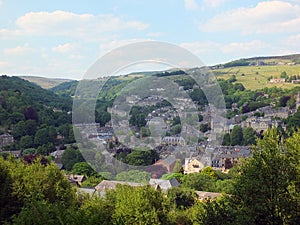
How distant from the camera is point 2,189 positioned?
11203 mm

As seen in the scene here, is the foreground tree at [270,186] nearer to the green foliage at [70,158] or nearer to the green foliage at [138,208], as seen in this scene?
the green foliage at [138,208]

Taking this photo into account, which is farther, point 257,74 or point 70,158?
point 257,74

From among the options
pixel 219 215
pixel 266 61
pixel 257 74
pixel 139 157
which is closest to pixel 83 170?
pixel 139 157

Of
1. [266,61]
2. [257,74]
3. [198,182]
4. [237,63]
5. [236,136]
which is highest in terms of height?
[266,61]

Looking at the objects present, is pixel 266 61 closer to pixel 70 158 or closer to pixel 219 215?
pixel 70 158

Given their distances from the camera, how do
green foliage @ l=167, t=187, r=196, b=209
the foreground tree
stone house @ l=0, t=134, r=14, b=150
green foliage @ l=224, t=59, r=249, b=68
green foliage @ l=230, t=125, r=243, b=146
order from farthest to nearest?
green foliage @ l=224, t=59, r=249, b=68
green foliage @ l=230, t=125, r=243, b=146
stone house @ l=0, t=134, r=14, b=150
green foliage @ l=167, t=187, r=196, b=209
the foreground tree

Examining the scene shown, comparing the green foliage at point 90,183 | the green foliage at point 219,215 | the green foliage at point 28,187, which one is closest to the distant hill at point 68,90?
the green foliage at point 90,183

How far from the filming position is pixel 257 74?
8831 centimetres

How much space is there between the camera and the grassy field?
76.1 meters

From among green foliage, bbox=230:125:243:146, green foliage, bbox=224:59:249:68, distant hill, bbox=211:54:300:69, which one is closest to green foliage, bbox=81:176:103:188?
green foliage, bbox=230:125:243:146

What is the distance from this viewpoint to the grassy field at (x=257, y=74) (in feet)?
250

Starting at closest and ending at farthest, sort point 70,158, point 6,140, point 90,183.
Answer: point 90,183
point 70,158
point 6,140

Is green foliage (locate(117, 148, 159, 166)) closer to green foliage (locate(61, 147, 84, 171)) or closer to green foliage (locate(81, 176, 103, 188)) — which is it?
green foliage (locate(81, 176, 103, 188))

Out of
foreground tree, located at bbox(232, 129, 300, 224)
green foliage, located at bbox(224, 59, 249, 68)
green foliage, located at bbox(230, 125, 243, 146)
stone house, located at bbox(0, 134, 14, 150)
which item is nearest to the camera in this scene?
foreground tree, located at bbox(232, 129, 300, 224)
